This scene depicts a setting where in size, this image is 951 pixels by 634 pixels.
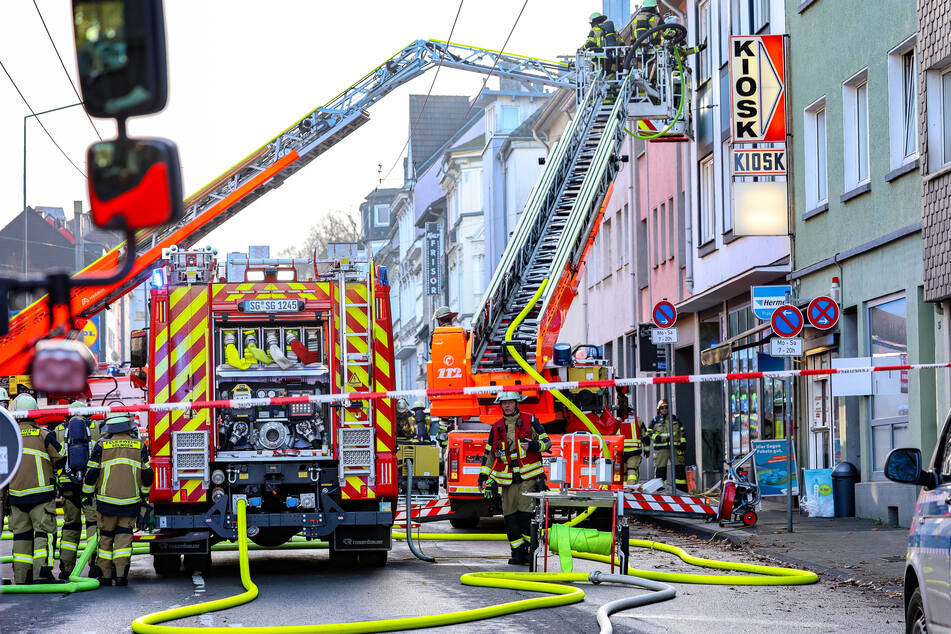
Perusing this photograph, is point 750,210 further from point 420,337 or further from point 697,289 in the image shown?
point 420,337

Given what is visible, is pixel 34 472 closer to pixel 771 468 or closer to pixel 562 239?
pixel 562 239

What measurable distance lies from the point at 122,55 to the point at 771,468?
18.6 m

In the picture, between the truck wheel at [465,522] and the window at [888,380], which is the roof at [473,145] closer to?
the window at [888,380]

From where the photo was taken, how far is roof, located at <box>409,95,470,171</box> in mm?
87688

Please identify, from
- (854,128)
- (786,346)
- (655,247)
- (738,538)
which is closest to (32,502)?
(738,538)

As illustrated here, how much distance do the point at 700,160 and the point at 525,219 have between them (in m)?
7.83

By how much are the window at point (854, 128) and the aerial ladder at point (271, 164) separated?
1101 centimetres

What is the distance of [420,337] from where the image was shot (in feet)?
263

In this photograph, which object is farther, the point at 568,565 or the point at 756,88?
the point at 756,88

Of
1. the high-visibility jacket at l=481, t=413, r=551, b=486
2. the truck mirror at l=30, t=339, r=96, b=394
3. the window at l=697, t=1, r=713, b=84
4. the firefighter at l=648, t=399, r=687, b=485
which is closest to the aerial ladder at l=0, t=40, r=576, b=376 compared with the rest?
the window at l=697, t=1, r=713, b=84

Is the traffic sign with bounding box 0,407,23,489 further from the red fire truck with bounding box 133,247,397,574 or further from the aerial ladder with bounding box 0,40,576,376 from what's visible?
the aerial ladder with bounding box 0,40,576,376

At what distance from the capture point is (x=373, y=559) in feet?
49.4

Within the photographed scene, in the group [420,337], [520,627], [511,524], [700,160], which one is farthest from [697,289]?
[420,337]

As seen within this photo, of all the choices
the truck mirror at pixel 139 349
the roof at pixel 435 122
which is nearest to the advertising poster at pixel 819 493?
the truck mirror at pixel 139 349
